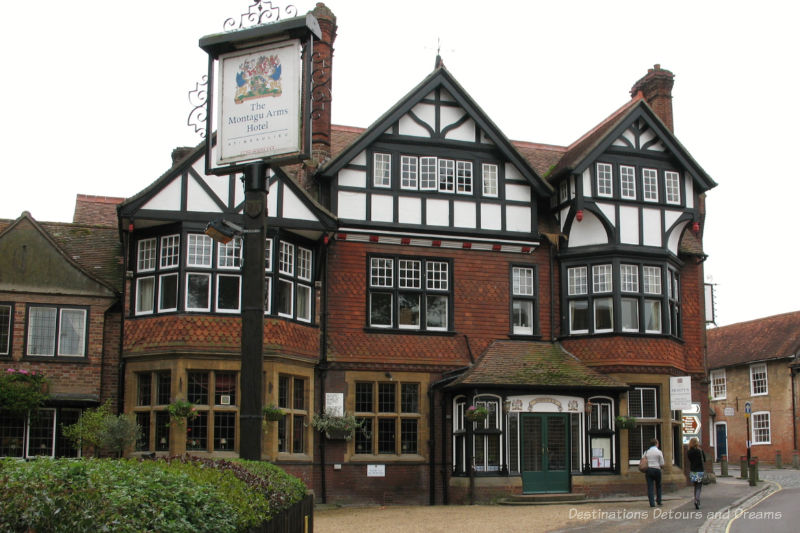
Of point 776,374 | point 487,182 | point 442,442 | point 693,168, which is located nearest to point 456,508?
point 442,442

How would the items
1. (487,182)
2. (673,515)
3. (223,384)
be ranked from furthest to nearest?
1. (487,182)
2. (223,384)
3. (673,515)

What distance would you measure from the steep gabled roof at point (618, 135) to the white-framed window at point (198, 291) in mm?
10339

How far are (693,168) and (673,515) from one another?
11299 millimetres

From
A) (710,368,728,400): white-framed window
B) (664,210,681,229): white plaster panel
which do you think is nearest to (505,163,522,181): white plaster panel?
(664,210,681,229): white plaster panel

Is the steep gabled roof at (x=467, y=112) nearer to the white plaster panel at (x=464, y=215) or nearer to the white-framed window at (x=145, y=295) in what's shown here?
the white plaster panel at (x=464, y=215)

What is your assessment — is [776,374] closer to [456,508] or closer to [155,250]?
[456,508]

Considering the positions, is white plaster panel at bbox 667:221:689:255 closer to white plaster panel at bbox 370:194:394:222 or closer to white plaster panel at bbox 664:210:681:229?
white plaster panel at bbox 664:210:681:229

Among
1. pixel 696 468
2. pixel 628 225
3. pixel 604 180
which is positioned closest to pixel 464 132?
pixel 604 180

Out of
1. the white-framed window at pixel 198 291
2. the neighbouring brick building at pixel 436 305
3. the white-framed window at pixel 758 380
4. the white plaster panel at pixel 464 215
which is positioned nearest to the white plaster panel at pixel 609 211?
the neighbouring brick building at pixel 436 305

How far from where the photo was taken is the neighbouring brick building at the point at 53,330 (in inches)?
870

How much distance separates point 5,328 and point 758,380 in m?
39.2

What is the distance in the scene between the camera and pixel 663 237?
2598 cm

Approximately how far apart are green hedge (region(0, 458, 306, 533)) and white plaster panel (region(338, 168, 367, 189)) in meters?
15.1

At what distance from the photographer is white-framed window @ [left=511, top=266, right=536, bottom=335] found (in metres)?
26.0
